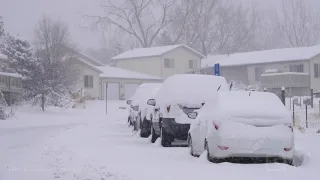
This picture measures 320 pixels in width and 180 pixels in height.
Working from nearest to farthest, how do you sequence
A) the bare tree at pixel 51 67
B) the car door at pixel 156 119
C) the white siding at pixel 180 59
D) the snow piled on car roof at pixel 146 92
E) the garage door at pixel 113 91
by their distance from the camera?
1. the car door at pixel 156 119
2. the snow piled on car roof at pixel 146 92
3. the bare tree at pixel 51 67
4. the garage door at pixel 113 91
5. the white siding at pixel 180 59

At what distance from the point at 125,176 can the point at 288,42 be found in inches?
3328

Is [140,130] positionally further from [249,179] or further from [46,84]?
[46,84]

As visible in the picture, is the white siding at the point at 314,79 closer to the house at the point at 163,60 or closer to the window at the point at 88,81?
the house at the point at 163,60

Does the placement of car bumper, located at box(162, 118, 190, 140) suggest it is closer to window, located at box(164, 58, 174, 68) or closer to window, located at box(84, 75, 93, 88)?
window, located at box(84, 75, 93, 88)

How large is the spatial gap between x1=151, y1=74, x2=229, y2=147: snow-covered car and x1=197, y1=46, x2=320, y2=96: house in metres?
35.3

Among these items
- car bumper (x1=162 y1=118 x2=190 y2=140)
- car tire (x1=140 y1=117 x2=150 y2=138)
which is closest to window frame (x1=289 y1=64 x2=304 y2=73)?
car tire (x1=140 y1=117 x2=150 y2=138)

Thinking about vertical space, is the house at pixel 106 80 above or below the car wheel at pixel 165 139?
above

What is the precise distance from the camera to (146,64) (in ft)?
205

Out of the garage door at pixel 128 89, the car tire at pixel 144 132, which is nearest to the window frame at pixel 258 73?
the garage door at pixel 128 89

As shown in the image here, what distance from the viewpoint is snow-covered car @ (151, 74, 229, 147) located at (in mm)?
13625

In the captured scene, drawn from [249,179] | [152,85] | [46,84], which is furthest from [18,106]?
[249,179]

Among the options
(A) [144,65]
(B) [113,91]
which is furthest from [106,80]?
(A) [144,65]

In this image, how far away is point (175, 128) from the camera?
1370 cm

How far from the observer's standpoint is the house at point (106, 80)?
178 ft
